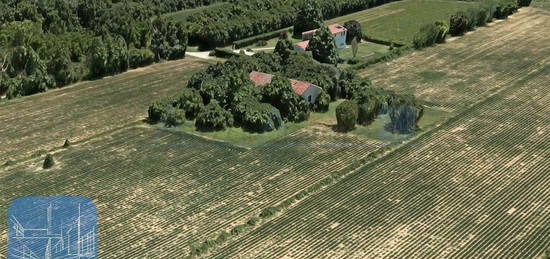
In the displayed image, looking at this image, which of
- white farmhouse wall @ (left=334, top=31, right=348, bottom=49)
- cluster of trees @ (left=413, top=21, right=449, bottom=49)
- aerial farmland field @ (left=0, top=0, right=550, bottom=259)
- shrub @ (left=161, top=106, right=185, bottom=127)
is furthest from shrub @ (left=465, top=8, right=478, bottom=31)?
shrub @ (left=161, top=106, right=185, bottom=127)

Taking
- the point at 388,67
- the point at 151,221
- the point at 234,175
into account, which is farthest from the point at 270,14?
the point at 151,221

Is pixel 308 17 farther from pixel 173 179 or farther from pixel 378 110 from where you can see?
pixel 173 179

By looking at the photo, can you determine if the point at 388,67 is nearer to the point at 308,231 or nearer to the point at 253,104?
the point at 253,104

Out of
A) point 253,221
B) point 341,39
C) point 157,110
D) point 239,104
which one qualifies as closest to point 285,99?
point 239,104

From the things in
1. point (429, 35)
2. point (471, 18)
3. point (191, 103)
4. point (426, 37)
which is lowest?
point (471, 18)

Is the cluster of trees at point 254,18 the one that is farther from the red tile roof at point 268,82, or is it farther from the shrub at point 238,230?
the shrub at point 238,230

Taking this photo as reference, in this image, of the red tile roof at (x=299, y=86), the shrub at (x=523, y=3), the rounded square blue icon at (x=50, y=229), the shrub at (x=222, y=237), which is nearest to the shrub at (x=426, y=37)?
the red tile roof at (x=299, y=86)
